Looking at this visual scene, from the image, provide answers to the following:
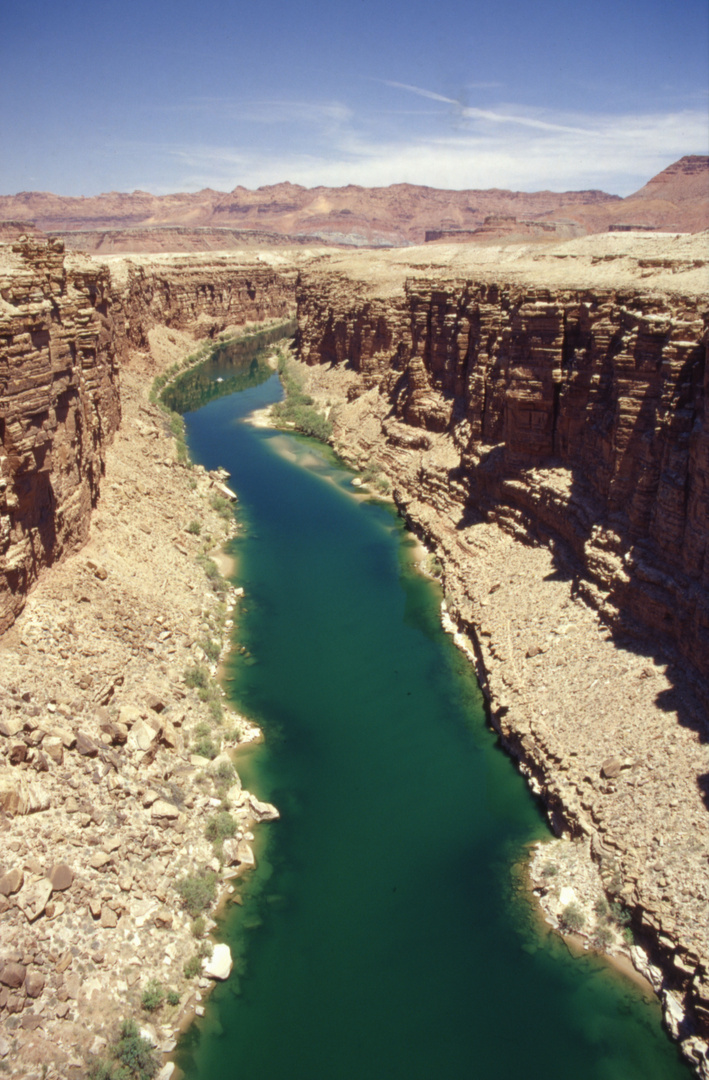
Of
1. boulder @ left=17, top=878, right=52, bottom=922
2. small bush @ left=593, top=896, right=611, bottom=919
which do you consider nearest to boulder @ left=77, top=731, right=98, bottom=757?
boulder @ left=17, top=878, right=52, bottom=922

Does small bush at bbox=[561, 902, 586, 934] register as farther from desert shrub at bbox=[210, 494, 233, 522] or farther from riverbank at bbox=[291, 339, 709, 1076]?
desert shrub at bbox=[210, 494, 233, 522]

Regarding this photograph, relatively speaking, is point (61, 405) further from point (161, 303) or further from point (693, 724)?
point (161, 303)

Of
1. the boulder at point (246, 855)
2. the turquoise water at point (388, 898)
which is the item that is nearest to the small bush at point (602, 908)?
the turquoise water at point (388, 898)

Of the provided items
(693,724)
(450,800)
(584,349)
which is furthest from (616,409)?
(450,800)

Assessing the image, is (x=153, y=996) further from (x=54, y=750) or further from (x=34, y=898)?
(x=54, y=750)

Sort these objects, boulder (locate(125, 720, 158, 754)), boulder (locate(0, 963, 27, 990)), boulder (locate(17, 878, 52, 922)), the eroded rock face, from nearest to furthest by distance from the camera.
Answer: boulder (locate(0, 963, 27, 990)) < boulder (locate(17, 878, 52, 922)) < the eroded rock face < boulder (locate(125, 720, 158, 754))
